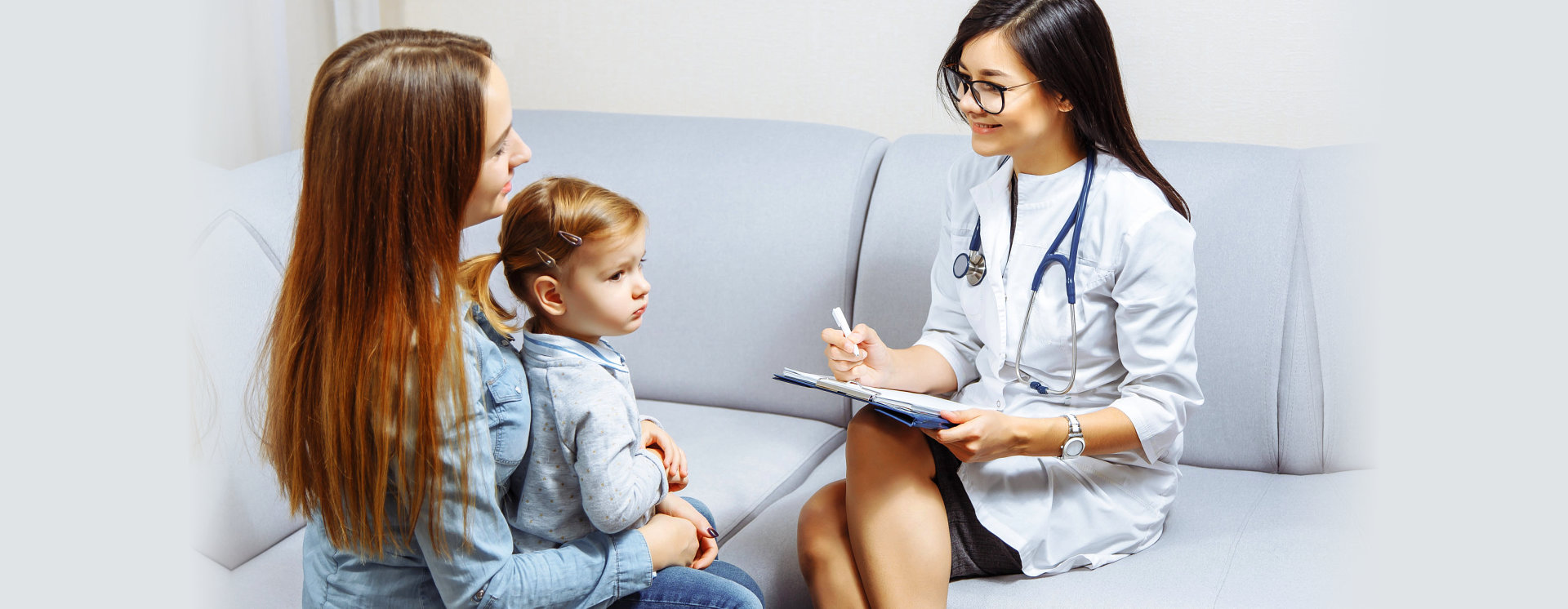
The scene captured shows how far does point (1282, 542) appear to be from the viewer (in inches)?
61.6

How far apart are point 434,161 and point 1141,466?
1025 millimetres

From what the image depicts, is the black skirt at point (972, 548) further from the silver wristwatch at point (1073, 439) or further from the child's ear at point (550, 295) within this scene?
the child's ear at point (550, 295)

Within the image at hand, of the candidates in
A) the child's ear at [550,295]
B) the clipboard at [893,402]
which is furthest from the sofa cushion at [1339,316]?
the child's ear at [550,295]

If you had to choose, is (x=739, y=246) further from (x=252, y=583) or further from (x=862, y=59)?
(x=252, y=583)

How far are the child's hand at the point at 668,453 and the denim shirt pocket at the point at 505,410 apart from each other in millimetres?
215

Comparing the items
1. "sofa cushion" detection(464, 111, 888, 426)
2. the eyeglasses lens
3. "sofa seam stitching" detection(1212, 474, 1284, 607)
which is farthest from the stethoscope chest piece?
"sofa seam stitching" detection(1212, 474, 1284, 607)

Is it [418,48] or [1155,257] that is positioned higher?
[418,48]

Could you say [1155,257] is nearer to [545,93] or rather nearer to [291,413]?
[291,413]

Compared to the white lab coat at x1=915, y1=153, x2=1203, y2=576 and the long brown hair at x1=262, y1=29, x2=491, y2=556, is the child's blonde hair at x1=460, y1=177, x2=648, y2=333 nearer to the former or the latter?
the long brown hair at x1=262, y1=29, x2=491, y2=556

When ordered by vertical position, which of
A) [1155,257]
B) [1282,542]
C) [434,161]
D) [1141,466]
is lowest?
[1282,542]

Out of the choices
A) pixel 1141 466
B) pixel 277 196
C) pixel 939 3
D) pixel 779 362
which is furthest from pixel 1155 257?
pixel 277 196

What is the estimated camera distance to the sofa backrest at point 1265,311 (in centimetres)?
181

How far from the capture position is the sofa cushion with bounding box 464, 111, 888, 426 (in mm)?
2068

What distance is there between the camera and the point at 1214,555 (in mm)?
1523
